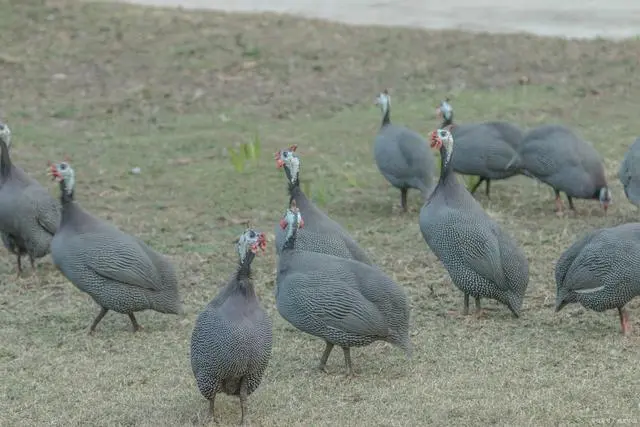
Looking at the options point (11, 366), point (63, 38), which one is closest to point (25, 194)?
point (11, 366)

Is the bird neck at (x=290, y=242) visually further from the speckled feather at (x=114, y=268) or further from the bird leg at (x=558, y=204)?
the bird leg at (x=558, y=204)

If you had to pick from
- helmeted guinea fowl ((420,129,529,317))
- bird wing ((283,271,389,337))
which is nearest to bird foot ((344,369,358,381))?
bird wing ((283,271,389,337))

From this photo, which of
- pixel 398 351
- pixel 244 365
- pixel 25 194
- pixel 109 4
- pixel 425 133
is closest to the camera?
pixel 244 365

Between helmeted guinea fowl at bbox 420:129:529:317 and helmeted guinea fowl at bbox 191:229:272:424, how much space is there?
147 cm

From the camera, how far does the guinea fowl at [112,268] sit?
6152mm

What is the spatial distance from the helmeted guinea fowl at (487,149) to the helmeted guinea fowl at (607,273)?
218 centimetres

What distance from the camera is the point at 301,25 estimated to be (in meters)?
12.4

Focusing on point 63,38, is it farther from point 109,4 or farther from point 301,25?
point 301,25

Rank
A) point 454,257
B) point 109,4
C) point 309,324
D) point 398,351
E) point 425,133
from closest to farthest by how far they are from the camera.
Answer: point 309,324 → point 398,351 → point 454,257 → point 425,133 → point 109,4

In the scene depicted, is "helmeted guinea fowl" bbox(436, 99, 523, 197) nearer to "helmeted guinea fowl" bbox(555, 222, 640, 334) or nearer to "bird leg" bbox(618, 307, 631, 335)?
"helmeted guinea fowl" bbox(555, 222, 640, 334)

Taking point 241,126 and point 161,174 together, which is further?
point 241,126

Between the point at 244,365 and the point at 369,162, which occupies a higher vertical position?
the point at 244,365

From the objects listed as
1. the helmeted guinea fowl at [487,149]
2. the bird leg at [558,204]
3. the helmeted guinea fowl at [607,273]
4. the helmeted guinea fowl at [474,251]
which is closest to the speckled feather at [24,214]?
the helmeted guinea fowl at [474,251]

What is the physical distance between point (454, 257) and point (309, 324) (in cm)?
108
